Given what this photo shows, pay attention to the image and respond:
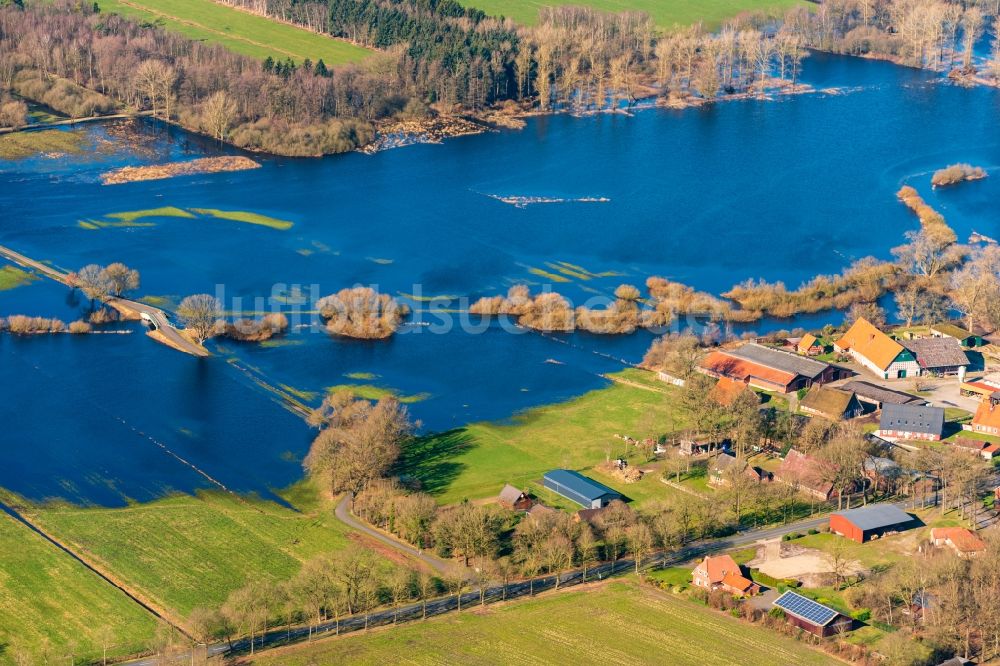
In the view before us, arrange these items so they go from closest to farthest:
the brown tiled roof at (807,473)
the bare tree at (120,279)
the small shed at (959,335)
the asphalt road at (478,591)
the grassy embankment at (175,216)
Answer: the asphalt road at (478,591)
the brown tiled roof at (807,473)
the small shed at (959,335)
the bare tree at (120,279)
the grassy embankment at (175,216)

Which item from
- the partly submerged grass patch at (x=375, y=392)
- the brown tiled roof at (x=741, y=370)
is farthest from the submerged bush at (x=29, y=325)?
the brown tiled roof at (x=741, y=370)

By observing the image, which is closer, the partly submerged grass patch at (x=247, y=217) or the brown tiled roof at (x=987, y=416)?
the brown tiled roof at (x=987, y=416)

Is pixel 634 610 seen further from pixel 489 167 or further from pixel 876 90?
pixel 876 90

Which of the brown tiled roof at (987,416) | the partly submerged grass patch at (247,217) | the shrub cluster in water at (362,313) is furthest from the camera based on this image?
the partly submerged grass patch at (247,217)

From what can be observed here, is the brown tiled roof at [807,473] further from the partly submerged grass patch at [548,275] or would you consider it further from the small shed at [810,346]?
the partly submerged grass patch at [548,275]

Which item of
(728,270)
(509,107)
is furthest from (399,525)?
(509,107)

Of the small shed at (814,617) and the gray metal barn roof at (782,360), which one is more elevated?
the gray metal barn roof at (782,360)
